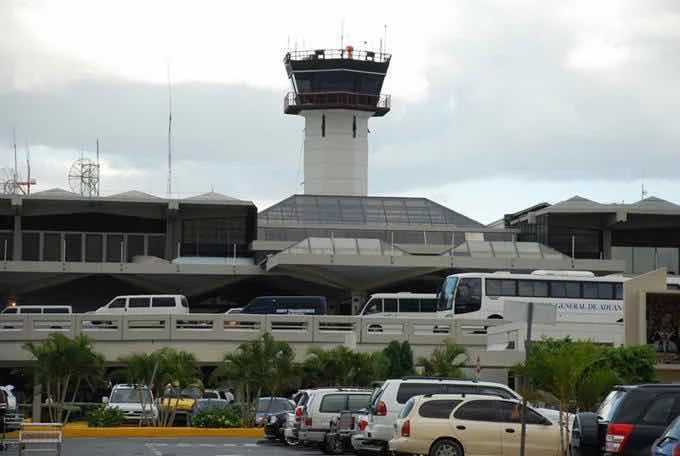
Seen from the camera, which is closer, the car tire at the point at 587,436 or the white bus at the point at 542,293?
the car tire at the point at 587,436

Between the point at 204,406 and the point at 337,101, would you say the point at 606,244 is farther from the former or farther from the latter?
the point at 204,406

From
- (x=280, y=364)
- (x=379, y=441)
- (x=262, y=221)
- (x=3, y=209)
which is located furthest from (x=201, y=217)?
(x=379, y=441)

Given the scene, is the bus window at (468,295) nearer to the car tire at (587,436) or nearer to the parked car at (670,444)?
the car tire at (587,436)

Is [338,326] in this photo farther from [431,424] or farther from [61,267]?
[431,424]

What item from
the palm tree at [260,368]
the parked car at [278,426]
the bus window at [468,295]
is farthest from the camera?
the bus window at [468,295]

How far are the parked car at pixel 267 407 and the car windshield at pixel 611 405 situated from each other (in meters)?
21.9

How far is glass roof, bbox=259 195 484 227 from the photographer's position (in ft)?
290

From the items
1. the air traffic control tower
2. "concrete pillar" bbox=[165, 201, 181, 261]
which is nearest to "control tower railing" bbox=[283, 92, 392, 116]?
the air traffic control tower

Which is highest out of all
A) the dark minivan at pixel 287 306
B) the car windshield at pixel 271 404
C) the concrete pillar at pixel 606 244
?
the concrete pillar at pixel 606 244

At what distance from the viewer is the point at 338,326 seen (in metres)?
56.2

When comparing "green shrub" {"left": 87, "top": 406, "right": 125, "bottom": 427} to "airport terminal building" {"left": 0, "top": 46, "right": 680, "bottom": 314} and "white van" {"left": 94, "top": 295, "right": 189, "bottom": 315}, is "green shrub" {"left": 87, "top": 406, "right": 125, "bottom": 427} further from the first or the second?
"airport terminal building" {"left": 0, "top": 46, "right": 680, "bottom": 314}

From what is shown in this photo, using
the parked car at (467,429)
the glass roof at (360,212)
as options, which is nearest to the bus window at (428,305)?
the glass roof at (360,212)

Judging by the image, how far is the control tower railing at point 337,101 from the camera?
9969 cm

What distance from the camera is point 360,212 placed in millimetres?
89062
